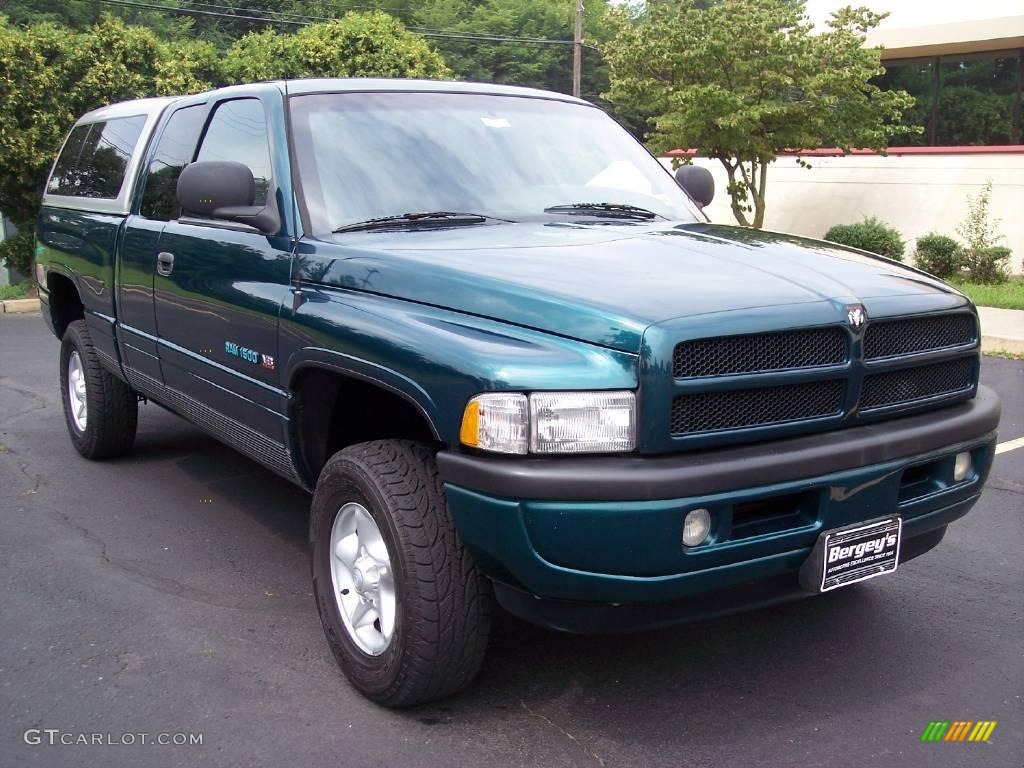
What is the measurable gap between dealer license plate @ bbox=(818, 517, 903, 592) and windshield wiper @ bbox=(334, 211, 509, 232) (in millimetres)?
1678

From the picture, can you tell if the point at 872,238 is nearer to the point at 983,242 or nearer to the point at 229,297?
the point at 983,242

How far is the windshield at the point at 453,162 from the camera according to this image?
3.79 metres

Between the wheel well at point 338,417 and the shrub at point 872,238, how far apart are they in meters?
14.5

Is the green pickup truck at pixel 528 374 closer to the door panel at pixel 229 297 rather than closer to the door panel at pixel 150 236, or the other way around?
the door panel at pixel 229 297

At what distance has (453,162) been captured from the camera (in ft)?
13.0

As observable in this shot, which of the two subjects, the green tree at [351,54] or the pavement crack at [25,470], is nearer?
the pavement crack at [25,470]

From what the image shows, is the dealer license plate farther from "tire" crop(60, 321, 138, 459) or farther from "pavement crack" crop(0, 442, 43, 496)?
"pavement crack" crop(0, 442, 43, 496)

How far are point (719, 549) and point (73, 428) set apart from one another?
187 inches

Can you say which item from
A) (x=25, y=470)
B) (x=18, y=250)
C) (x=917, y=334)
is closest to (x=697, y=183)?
(x=917, y=334)

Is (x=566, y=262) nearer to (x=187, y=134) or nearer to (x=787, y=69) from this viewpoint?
Answer: (x=187, y=134)

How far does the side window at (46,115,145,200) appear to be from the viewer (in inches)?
214

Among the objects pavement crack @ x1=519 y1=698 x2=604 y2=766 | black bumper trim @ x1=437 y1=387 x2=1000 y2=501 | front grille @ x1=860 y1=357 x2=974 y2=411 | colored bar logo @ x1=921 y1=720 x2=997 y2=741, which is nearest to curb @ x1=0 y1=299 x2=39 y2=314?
pavement crack @ x1=519 y1=698 x2=604 y2=766

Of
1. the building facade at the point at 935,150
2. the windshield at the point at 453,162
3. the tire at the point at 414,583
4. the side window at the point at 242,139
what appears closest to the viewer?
the tire at the point at 414,583

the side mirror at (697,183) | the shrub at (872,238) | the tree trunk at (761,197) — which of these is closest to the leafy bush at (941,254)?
the shrub at (872,238)
